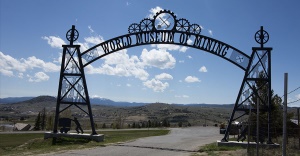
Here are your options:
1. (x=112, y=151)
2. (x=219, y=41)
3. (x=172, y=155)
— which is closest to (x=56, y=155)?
(x=112, y=151)

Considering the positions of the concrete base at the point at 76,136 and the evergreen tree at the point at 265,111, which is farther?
the concrete base at the point at 76,136

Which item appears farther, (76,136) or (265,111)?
(76,136)

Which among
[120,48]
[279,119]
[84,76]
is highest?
[120,48]

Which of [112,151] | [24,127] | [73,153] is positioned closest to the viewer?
[73,153]

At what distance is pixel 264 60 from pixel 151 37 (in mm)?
7048

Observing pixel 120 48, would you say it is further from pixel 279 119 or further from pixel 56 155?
pixel 279 119

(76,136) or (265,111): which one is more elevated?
(265,111)

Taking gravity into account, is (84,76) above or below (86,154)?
above

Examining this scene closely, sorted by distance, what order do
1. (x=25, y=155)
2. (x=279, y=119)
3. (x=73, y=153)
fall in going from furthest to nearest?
1. (x=279, y=119)
2. (x=73, y=153)
3. (x=25, y=155)

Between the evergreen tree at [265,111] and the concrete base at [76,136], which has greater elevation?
the evergreen tree at [265,111]

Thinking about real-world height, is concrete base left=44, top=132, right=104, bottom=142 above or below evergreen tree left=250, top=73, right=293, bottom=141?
below

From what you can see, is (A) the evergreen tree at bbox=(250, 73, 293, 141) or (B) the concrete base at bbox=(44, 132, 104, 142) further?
(B) the concrete base at bbox=(44, 132, 104, 142)

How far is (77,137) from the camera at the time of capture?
70.2 ft

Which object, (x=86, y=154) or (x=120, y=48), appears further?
(x=120, y=48)
